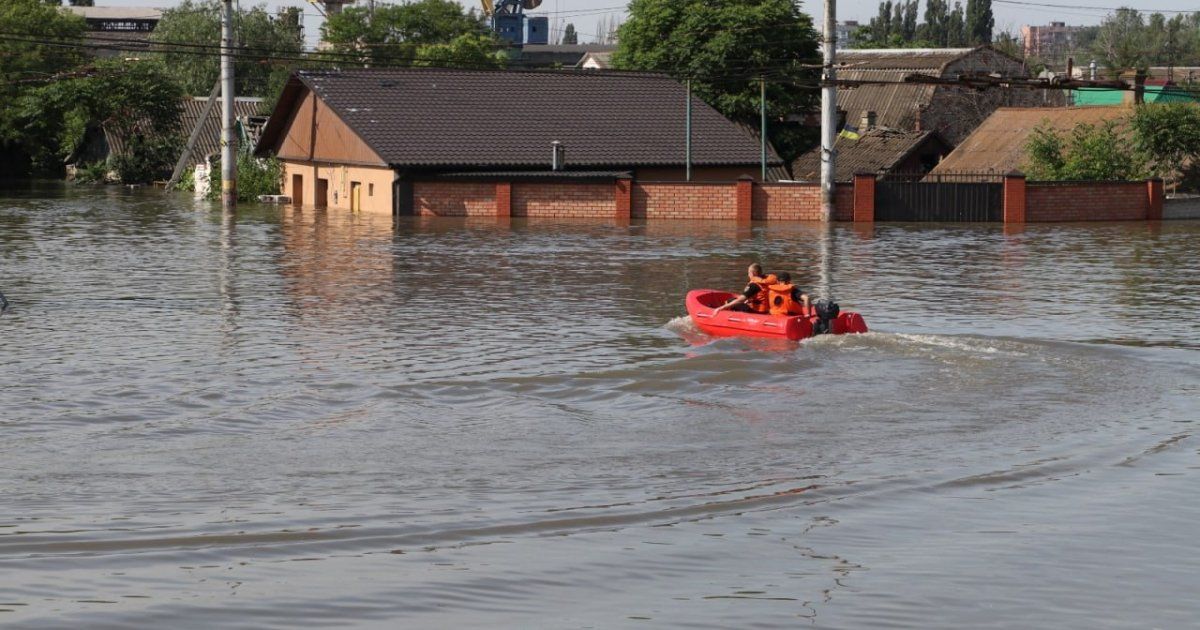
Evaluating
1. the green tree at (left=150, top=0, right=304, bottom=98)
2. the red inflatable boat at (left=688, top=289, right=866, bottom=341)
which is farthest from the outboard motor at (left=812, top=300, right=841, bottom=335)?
the green tree at (left=150, top=0, right=304, bottom=98)

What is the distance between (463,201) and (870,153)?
63.8 ft

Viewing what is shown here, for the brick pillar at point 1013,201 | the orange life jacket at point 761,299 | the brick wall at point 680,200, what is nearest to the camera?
the orange life jacket at point 761,299

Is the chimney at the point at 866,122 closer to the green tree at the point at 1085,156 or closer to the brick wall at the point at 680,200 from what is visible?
the green tree at the point at 1085,156

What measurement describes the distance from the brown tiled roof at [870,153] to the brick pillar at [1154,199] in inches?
471

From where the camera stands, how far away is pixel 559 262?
32.8m

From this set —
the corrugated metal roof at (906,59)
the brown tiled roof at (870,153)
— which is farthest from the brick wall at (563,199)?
the corrugated metal roof at (906,59)

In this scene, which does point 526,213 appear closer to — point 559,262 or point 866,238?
point 866,238

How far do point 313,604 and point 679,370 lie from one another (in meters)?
9.25

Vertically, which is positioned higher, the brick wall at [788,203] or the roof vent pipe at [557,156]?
the roof vent pipe at [557,156]

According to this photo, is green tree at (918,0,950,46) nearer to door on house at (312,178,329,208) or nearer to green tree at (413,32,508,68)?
green tree at (413,32,508,68)

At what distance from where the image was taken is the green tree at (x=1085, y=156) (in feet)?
170

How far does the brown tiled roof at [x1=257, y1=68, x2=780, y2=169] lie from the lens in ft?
166

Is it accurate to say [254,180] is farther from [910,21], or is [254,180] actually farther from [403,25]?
[910,21]

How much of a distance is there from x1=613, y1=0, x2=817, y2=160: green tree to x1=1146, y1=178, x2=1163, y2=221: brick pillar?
1461 centimetres
